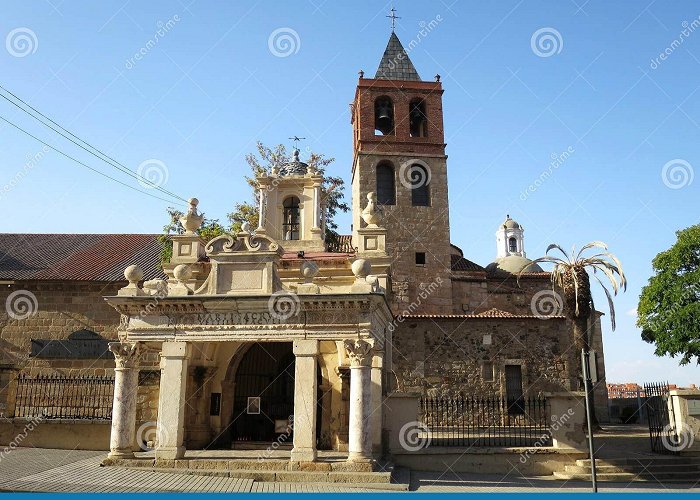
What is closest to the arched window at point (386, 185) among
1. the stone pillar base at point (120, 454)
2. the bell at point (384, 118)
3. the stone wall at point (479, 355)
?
the bell at point (384, 118)

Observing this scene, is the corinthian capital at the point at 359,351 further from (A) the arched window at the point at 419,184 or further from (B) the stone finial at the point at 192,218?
(A) the arched window at the point at 419,184

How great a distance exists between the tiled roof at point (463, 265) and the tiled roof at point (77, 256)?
15.6 metres

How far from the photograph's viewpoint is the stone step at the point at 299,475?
12.3 m

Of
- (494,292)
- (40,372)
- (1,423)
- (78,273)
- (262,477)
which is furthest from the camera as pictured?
(494,292)

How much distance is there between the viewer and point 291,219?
66.9 ft

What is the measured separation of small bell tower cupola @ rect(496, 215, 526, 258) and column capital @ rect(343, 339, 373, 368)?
110 ft

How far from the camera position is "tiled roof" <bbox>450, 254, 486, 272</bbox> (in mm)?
32194

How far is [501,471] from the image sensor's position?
49.1 ft

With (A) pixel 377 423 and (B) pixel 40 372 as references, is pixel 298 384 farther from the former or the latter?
(B) pixel 40 372

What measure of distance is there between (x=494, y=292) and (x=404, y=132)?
10.1 m

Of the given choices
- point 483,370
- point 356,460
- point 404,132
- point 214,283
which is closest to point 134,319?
point 214,283
